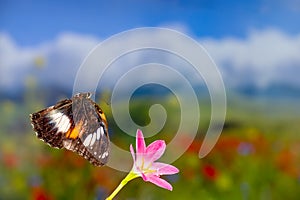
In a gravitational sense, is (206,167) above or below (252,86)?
below

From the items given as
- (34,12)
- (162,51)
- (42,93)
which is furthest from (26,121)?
(162,51)

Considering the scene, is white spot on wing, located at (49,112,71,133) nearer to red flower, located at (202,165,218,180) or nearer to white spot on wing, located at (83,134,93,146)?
white spot on wing, located at (83,134,93,146)

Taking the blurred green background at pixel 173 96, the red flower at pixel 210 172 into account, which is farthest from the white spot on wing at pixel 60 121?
the red flower at pixel 210 172

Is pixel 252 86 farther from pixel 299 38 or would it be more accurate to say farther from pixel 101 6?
pixel 101 6

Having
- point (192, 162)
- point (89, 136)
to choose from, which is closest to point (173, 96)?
point (192, 162)

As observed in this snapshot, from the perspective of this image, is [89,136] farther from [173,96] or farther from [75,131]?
[173,96]

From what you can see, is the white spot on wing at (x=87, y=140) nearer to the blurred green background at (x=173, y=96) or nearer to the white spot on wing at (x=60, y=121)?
the white spot on wing at (x=60, y=121)

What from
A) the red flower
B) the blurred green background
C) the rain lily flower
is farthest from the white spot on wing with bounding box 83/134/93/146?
the red flower
